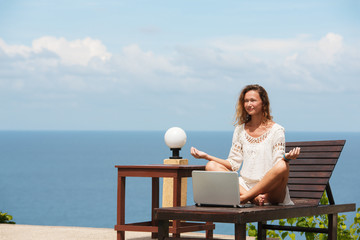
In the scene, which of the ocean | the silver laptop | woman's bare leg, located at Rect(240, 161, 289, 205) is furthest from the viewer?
the ocean

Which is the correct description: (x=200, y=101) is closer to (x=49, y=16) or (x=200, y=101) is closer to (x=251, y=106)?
(x=49, y=16)

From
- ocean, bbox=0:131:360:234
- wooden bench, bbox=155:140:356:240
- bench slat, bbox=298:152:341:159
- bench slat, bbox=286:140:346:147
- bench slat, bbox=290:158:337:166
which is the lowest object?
wooden bench, bbox=155:140:356:240

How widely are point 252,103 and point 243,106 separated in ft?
0.42

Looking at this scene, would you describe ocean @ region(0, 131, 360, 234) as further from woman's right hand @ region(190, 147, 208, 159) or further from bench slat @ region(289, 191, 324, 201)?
woman's right hand @ region(190, 147, 208, 159)

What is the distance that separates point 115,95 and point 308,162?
87.0 metres

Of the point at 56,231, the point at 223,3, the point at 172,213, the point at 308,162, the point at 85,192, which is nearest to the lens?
the point at 172,213

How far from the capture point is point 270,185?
4.18 m

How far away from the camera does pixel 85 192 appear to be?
52.2m

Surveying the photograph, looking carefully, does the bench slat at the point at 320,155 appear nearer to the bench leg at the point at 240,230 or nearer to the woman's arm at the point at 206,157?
the woman's arm at the point at 206,157

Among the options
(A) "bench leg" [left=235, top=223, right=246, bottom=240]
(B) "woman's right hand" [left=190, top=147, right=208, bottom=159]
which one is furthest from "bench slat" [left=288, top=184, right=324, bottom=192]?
(A) "bench leg" [left=235, top=223, right=246, bottom=240]

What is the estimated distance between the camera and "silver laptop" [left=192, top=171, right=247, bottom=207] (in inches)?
154

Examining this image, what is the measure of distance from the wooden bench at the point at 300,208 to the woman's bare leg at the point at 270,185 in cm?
10

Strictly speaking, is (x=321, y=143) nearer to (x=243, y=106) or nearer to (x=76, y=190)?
(x=243, y=106)

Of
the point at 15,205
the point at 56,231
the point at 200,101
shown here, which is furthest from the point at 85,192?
the point at 56,231
